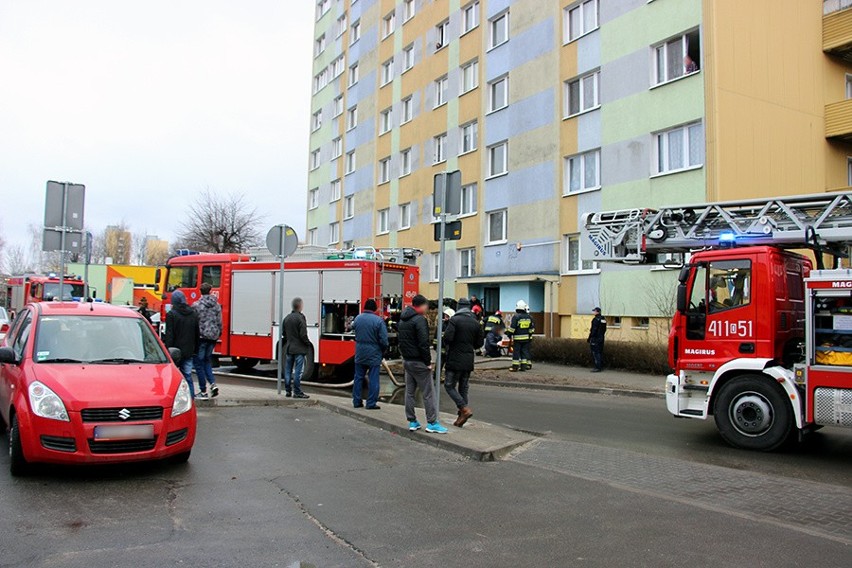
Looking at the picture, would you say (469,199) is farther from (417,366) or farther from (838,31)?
(417,366)

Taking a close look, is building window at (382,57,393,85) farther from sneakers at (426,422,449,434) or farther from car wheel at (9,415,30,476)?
car wheel at (9,415,30,476)

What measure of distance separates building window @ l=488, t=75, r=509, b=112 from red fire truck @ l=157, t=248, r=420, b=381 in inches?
559

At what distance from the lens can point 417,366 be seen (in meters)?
8.62

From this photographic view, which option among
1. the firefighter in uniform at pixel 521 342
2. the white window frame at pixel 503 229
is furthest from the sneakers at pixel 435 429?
the white window frame at pixel 503 229

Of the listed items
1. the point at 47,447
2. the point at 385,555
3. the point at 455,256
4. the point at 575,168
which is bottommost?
the point at 385,555

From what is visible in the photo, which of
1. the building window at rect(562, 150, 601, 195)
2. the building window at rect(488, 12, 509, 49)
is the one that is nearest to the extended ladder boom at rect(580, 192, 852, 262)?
the building window at rect(562, 150, 601, 195)

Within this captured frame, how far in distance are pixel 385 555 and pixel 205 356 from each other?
6932 mm

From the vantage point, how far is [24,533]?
4.67 metres

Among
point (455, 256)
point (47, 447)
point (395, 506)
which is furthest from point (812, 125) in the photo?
point (47, 447)

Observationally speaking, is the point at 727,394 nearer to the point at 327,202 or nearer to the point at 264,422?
the point at 264,422

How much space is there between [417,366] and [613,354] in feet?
34.1

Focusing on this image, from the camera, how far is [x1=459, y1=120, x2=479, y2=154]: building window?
96.3ft

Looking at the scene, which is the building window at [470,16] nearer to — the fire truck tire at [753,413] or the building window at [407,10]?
the building window at [407,10]

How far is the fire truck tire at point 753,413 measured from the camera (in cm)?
Answer: 836
